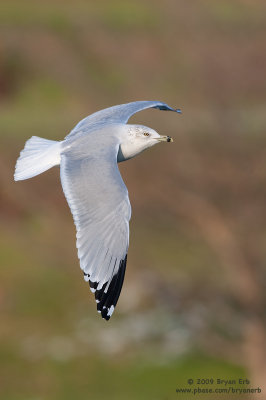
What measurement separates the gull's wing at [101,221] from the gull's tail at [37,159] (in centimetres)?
20

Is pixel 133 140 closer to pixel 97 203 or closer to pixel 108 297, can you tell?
pixel 97 203

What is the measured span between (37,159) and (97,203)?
66 cm

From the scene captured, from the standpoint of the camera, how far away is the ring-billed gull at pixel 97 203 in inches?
198

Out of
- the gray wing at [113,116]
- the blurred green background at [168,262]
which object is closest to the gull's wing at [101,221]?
the gray wing at [113,116]

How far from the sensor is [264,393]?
9914 millimetres

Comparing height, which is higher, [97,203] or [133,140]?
[133,140]

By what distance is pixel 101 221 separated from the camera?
16.7ft

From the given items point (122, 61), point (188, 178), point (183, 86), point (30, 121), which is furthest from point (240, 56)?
point (122, 61)

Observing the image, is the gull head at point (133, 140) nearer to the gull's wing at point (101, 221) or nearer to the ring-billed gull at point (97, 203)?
the ring-billed gull at point (97, 203)

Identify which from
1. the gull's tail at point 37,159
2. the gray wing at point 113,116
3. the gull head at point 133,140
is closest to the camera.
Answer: the gull's tail at point 37,159

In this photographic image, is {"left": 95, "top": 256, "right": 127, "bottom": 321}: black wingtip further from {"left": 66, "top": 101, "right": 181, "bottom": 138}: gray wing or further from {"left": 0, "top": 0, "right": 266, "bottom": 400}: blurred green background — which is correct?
{"left": 0, "top": 0, "right": 266, "bottom": 400}: blurred green background
